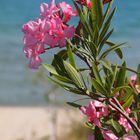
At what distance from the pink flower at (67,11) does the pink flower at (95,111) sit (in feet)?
0.67

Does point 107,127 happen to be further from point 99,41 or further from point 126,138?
point 99,41

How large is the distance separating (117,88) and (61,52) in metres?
0.15

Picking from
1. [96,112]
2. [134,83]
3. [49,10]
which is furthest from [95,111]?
[49,10]

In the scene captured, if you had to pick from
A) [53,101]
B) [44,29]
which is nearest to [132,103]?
[44,29]

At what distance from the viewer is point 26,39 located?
1261mm

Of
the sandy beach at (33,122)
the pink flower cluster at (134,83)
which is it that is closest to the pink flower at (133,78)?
the pink flower cluster at (134,83)

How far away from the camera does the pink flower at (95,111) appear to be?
1.35 metres

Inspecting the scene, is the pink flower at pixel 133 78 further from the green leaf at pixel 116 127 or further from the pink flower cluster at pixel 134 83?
the green leaf at pixel 116 127

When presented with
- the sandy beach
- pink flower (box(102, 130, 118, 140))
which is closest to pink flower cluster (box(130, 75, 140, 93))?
pink flower (box(102, 130, 118, 140))

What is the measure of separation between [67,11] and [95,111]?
24 cm

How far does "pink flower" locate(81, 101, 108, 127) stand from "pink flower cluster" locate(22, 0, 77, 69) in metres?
0.16

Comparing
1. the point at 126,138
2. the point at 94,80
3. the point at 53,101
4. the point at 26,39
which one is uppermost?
the point at 53,101

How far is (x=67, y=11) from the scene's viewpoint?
4.21ft

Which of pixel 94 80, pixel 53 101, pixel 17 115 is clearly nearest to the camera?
pixel 94 80
